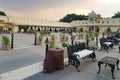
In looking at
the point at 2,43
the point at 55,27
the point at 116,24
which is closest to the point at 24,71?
the point at 2,43

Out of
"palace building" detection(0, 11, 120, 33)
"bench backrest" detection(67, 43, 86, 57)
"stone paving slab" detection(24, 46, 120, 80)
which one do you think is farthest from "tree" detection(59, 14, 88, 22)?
"stone paving slab" detection(24, 46, 120, 80)

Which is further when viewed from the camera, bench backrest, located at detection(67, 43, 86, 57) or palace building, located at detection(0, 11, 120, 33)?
palace building, located at detection(0, 11, 120, 33)

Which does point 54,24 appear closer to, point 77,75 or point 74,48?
point 74,48

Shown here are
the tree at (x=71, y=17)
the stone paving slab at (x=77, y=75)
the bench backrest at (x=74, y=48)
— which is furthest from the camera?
the tree at (x=71, y=17)

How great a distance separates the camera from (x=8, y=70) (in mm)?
6305

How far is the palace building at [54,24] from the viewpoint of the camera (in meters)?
38.8

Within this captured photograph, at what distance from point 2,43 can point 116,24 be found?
161ft

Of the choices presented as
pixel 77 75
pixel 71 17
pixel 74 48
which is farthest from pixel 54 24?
pixel 77 75

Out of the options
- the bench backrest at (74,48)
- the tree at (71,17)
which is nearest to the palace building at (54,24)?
the tree at (71,17)

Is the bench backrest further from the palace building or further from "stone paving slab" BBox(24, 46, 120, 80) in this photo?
the palace building

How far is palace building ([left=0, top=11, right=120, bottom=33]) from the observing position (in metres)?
38.8

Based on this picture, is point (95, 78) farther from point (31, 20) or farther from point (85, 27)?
point (85, 27)

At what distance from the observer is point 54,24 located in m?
52.1

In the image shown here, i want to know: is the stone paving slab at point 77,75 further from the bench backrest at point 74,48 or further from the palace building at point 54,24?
the palace building at point 54,24
